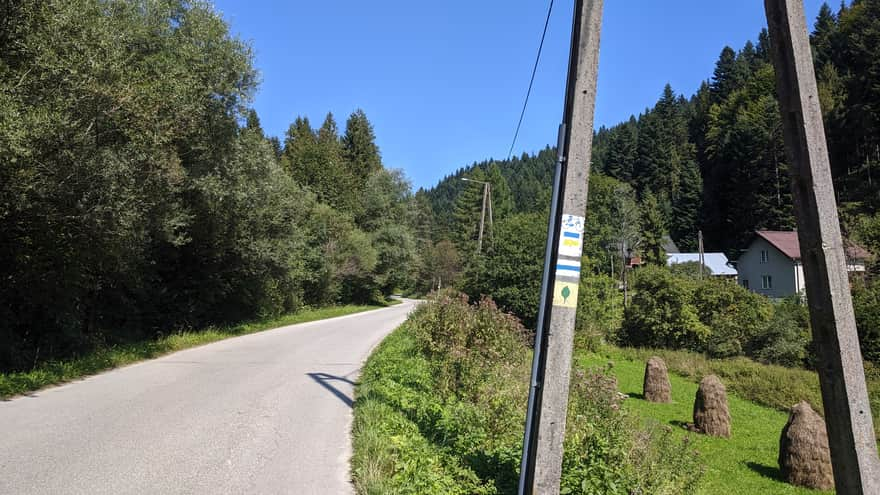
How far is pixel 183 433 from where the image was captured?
274 inches

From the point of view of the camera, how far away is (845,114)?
50.4 meters

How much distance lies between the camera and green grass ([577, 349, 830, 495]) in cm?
852

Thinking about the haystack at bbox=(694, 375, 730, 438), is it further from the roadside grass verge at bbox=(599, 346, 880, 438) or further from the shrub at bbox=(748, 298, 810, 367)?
the shrub at bbox=(748, 298, 810, 367)

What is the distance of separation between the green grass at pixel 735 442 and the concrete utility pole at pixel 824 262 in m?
3.66

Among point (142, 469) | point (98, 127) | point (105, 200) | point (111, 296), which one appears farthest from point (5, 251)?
point (142, 469)

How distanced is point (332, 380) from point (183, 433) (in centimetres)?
459

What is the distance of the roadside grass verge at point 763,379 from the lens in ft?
53.2

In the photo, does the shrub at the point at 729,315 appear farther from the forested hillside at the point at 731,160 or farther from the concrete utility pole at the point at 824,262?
the concrete utility pole at the point at 824,262

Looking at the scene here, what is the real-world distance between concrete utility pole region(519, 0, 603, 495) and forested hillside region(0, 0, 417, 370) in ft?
26.8

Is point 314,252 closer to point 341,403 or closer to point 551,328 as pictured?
point 341,403

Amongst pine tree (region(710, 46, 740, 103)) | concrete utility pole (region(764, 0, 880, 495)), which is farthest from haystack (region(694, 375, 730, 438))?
pine tree (region(710, 46, 740, 103))

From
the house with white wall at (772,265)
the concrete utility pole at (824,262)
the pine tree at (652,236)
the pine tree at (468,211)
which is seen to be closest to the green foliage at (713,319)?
the house with white wall at (772,265)

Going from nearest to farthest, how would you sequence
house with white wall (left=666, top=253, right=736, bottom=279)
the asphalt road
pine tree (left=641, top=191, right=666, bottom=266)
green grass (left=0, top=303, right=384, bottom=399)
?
the asphalt road, green grass (left=0, top=303, right=384, bottom=399), house with white wall (left=666, top=253, right=736, bottom=279), pine tree (left=641, top=191, right=666, bottom=266)

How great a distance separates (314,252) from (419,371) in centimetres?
2792
